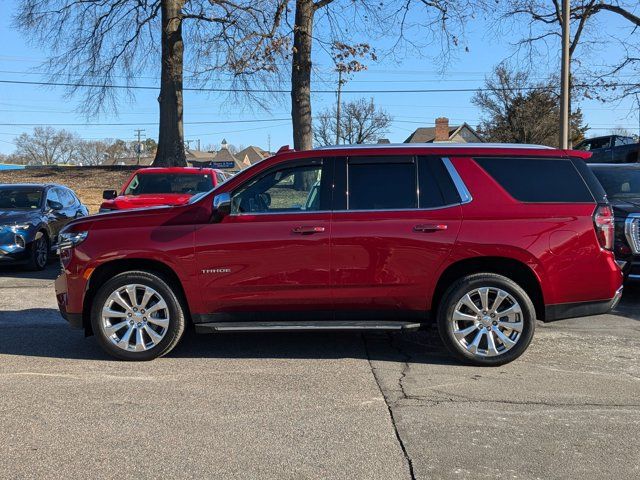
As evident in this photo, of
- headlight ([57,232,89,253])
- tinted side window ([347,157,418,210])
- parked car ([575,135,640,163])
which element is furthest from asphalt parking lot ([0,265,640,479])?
parked car ([575,135,640,163])

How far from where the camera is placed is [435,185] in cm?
536

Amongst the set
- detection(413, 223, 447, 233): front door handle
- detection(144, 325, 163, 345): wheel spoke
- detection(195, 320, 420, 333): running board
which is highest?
detection(413, 223, 447, 233): front door handle

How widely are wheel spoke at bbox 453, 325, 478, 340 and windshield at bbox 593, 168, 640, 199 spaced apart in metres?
4.63

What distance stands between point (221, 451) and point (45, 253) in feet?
28.2

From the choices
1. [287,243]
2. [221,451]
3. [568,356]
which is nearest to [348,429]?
[221,451]

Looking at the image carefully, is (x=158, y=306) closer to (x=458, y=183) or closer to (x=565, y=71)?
(x=458, y=183)

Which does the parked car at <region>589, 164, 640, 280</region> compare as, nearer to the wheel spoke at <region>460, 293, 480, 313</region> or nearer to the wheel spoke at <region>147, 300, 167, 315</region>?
the wheel spoke at <region>460, 293, 480, 313</region>

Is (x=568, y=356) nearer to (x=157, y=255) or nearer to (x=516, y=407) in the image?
(x=516, y=407)

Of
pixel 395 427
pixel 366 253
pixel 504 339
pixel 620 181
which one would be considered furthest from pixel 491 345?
pixel 620 181

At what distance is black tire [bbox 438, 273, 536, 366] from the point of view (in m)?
5.23

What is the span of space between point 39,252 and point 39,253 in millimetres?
18

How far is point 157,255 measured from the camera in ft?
17.3

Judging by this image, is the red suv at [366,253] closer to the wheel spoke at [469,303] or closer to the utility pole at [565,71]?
the wheel spoke at [469,303]

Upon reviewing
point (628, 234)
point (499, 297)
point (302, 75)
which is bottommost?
point (499, 297)
